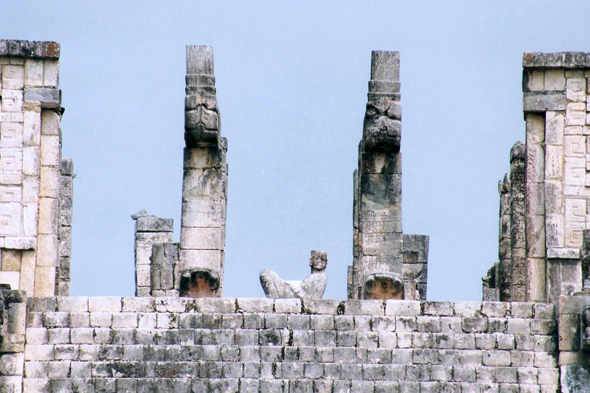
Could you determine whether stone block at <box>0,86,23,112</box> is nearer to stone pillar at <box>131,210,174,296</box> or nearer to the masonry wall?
the masonry wall

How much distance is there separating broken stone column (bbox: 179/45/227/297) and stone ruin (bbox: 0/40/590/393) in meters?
0.02

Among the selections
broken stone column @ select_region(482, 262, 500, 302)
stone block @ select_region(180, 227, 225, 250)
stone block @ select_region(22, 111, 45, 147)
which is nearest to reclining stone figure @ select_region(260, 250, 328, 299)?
stone block @ select_region(180, 227, 225, 250)

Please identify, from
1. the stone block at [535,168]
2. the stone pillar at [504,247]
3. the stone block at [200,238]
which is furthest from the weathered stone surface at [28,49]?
the stone pillar at [504,247]

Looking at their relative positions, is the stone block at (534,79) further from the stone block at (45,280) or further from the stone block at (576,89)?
the stone block at (45,280)

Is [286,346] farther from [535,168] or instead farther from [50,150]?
[535,168]

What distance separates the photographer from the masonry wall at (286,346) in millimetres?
23391

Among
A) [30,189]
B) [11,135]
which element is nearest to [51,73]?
[11,135]

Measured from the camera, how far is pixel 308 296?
2595cm

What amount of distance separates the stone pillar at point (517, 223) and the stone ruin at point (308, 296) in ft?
0.10

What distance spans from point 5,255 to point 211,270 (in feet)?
9.54

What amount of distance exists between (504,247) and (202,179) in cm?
618

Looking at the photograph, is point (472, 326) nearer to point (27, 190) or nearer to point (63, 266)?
point (27, 190)

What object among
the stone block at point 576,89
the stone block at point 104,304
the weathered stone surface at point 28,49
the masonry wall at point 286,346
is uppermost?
the weathered stone surface at point 28,49

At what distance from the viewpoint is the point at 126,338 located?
77.9 feet
